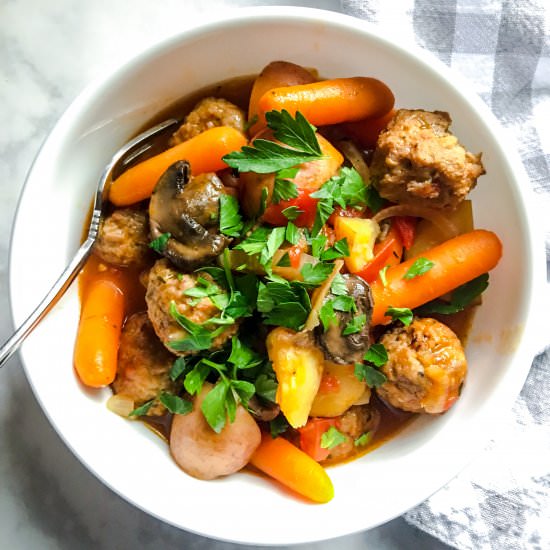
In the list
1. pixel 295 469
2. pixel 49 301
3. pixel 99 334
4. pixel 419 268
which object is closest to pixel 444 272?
pixel 419 268

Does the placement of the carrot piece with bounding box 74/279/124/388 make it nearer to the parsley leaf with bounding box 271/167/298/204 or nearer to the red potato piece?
the red potato piece

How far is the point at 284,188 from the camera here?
95.8 inches

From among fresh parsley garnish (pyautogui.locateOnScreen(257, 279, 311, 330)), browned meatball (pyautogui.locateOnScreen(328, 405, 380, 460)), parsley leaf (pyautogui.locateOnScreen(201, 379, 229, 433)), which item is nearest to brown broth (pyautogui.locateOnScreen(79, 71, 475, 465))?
browned meatball (pyautogui.locateOnScreen(328, 405, 380, 460))

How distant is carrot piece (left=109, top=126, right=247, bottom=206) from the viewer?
8.52 feet

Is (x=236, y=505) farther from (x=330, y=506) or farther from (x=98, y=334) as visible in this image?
(x=98, y=334)

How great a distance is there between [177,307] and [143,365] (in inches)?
14.0

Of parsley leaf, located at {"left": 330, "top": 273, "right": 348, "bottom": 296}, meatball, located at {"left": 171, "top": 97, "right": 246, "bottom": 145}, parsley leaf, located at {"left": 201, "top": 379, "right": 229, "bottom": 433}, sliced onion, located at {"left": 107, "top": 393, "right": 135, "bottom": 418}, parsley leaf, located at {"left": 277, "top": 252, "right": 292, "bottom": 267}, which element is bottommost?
sliced onion, located at {"left": 107, "top": 393, "right": 135, "bottom": 418}

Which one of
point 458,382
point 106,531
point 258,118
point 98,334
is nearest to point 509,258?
point 458,382

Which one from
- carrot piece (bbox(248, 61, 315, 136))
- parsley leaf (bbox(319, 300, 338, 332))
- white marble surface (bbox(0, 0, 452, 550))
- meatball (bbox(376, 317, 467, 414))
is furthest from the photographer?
white marble surface (bbox(0, 0, 452, 550))

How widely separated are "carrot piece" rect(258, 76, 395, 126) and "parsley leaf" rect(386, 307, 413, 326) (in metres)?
0.71

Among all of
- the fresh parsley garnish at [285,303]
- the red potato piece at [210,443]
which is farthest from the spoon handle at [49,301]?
the fresh parsley garnish at [285,303]

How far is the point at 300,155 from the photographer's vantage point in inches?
97.4

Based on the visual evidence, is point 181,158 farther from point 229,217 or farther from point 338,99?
point 338,99

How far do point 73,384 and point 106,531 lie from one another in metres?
0.74
